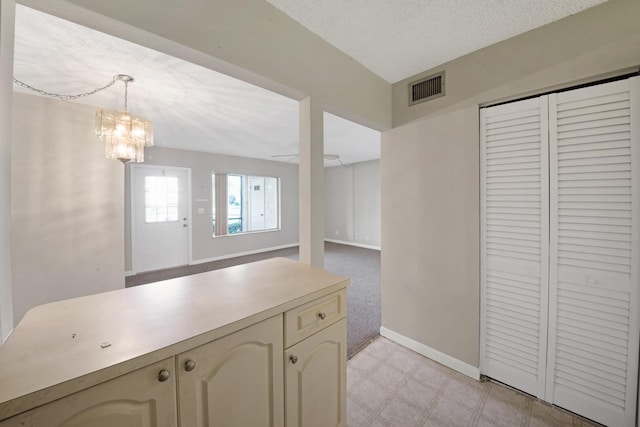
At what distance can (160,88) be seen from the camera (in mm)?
2297

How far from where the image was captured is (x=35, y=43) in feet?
5.24

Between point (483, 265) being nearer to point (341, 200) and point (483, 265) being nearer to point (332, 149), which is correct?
point (332, 149)

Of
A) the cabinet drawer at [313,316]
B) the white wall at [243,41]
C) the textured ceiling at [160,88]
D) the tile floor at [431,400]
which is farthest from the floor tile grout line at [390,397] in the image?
the textured ceiling at [160,88]

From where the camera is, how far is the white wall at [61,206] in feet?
7.27

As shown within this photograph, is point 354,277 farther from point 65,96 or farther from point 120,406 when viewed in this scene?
point 65,96

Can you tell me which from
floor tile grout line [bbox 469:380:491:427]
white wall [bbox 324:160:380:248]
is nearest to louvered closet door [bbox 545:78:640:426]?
floor tile grout line [bbox 469:380:491:427]

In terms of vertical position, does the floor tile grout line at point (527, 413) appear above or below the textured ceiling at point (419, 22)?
below

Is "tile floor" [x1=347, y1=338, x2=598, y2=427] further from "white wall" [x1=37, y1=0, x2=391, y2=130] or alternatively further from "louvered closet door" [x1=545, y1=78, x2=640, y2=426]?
"white wall" [x1=37, y1=0, x2=391, y2=130]

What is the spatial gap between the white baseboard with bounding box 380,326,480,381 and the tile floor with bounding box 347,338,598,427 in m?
0.04

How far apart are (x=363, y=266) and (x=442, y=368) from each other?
297cm

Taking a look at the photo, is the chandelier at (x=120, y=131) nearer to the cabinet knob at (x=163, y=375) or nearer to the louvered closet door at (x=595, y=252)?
the cabinet knob at (x=163, y=375)

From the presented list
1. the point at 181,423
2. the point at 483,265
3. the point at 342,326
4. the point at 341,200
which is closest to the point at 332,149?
the point at 341,200

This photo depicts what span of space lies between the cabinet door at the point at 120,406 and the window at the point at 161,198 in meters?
4.78

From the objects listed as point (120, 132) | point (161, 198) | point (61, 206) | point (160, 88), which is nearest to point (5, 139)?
point (120, 132)
